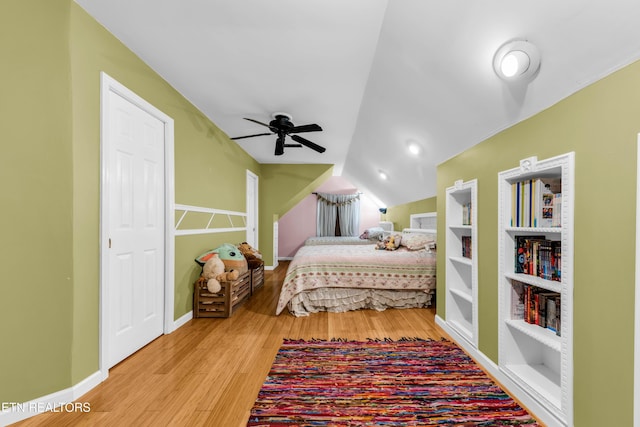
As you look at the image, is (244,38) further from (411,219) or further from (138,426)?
(411,219)

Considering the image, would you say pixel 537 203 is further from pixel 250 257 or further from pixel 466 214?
pixel 250 257

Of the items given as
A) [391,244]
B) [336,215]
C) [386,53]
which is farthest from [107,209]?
[336,215]

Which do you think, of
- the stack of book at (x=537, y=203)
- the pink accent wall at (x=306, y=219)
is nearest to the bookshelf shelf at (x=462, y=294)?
the stack of book at (x=537, y=203)

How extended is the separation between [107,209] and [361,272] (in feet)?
8.52

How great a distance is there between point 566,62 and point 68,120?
2720 mm

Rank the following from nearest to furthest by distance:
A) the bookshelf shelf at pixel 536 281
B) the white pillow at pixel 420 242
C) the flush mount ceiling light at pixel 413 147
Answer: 1. the bookshelf shelf at pixel 536 281
2. the flush mount ceiling light at pixel 413 147
3. the white pillow at pixel 420 242

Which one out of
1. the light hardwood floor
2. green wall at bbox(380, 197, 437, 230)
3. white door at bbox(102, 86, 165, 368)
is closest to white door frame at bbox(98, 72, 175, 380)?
white door at bbox(102, 86, 165, 368)

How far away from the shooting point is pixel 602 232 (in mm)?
1211

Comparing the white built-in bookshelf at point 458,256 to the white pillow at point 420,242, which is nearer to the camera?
the white built-in bookshelf at point 458,256

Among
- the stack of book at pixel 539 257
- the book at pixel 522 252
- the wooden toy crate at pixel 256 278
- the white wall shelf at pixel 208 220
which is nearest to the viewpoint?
the stack of book at pixel 539 257

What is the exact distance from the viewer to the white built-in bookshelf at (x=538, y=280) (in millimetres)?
1379

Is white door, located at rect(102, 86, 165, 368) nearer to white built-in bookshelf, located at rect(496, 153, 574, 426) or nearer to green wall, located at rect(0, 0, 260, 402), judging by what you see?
green wall, located at rect(0, 0, 260, 402)

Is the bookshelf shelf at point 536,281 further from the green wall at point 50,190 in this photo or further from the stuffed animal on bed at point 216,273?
the green wall at point 50,190

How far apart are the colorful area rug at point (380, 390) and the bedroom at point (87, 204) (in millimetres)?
348
